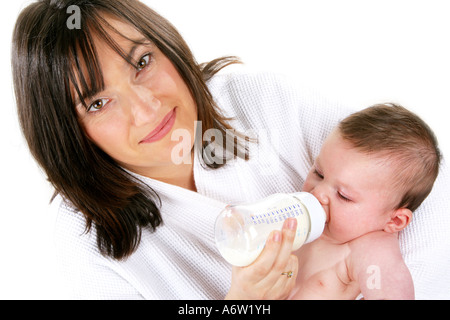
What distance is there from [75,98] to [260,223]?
50cm

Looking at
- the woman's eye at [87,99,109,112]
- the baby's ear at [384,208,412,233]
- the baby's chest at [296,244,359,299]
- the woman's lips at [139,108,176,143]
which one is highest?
the woman's eye at [87,99,109,112]

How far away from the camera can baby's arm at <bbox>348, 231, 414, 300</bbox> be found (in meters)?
1.07

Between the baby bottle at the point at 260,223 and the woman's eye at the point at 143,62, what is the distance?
0.39 meters

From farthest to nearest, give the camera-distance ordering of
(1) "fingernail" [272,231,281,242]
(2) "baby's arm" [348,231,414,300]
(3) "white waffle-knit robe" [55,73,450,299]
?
(3) "white waffle-knit robe" [55,73,450,299], (2) "baby's arm" [348,231,414,300], (1) "fingernail" [272,231,281,242]

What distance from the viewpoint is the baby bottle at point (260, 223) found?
101 centimetres

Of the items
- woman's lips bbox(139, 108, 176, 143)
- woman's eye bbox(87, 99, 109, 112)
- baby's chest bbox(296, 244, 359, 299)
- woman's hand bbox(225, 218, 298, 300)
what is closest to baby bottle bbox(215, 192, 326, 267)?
woman's hand bbox(225, 218, 298, 300)

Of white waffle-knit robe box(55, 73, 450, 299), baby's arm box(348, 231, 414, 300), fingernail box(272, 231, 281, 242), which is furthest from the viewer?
white waffle-knit robe box(55, 73, 450, 299)

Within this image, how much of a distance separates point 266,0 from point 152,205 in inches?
38.3

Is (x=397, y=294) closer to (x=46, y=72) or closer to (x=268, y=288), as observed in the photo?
(x=268, y=288)

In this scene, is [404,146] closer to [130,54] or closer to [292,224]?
[292,224]

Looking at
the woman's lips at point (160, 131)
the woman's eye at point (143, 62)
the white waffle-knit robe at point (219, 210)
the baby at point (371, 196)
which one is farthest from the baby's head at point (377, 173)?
the woman's eye at point (143, 62)

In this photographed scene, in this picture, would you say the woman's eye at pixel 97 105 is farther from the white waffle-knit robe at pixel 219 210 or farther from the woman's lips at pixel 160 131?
the white waffle-knit robe at pixel 219 210

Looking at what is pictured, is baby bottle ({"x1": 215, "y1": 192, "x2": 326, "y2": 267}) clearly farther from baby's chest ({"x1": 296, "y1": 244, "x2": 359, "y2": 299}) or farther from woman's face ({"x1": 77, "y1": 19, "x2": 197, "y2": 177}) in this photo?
woman's face ({"x1": 77, "y1": 19, "x2": 197, "y2": 177})

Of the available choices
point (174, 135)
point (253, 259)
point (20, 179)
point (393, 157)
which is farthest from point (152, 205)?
point (20, 179)
